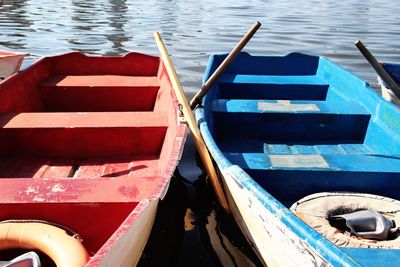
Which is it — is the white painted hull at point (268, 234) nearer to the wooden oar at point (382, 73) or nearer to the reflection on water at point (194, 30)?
the wooden oar at point (382, 73)

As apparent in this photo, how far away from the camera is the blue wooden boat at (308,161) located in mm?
2438

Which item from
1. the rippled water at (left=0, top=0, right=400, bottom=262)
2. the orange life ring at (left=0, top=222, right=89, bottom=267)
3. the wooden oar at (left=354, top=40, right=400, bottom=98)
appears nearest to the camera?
the orange life ring at (left=0, top=222, right=89, bottom=267)

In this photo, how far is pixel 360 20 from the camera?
17672 millimetres

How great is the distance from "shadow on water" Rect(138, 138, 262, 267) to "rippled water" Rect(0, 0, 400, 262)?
0.50m

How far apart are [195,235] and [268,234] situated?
136cm

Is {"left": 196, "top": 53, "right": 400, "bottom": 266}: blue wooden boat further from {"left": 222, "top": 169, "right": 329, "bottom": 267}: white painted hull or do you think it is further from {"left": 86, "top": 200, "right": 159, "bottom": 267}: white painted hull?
{"left": 86, "top": 200, "right": 159, "bottom": 267}: white painted hull

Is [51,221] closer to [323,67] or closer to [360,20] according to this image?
[323,67]

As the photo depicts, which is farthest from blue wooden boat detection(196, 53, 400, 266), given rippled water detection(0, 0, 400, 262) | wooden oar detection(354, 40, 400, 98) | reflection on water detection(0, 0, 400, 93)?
reflection on water detection(0, 0, 400, 93)

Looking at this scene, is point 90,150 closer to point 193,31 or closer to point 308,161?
point 308,161

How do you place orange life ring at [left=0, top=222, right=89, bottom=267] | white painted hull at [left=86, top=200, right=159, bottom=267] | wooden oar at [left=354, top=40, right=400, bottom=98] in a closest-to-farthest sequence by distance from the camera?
1. white painted hull at [left=86, top=200, right=159, bottom=267]
2. orange life ring at [left=0, top=222, right=89, bottom=267]
3. wooden oar at [left=354, top=40, right=400, bottom=98]

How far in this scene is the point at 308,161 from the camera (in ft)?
12.1

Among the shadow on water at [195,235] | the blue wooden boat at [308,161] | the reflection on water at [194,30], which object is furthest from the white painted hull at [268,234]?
the reflection on water at [194,30]

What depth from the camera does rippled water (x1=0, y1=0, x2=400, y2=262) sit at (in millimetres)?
10797

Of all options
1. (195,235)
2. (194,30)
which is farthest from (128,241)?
(194,30)
